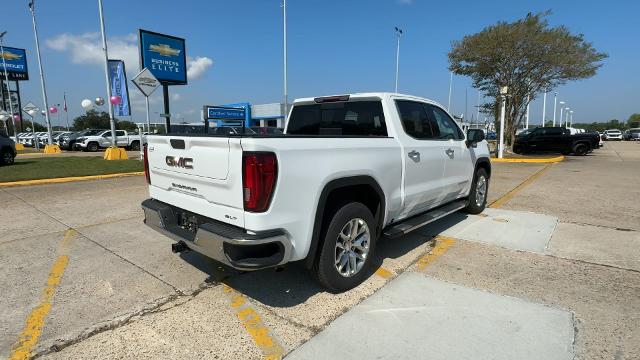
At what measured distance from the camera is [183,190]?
3445 millimetres

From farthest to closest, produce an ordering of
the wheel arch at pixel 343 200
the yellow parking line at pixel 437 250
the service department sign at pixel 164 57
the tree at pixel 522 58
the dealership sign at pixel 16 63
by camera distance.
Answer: the dealership sign at pixel 16 63
the tree at pixel 522 58
the service department sign at pixel 164 57
the yellow parking line at pixel 437 250
the wheel arch at pixel 343 200

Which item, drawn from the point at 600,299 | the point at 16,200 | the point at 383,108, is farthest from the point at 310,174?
the point at 16,200

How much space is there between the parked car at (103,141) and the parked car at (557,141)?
85.5ft

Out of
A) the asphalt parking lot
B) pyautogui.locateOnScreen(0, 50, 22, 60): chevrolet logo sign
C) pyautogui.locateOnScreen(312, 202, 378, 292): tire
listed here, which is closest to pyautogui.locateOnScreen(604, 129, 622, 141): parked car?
the asphalt parking lot

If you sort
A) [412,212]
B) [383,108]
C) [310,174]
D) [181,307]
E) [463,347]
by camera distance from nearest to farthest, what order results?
[463,347] → [310,174] → [181,307] → [383,108] → [412,212]

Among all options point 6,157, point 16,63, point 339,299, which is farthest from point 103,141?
point 339,299

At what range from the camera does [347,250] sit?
11.6 feet

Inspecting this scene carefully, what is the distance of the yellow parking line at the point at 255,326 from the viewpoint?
2660 millimetres

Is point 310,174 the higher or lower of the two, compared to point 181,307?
higher

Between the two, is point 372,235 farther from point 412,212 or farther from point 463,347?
point 463,347

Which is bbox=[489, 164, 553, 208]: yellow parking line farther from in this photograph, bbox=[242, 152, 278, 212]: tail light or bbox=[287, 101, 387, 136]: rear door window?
bbox=[242, 152, 278, 212]: tail light

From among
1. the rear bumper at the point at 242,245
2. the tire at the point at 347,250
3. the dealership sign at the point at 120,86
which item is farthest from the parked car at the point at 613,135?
the rear bumper at the point at 242,245

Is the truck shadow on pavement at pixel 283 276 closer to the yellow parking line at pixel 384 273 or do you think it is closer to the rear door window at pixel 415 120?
the yellow parking line at pixel 384 273

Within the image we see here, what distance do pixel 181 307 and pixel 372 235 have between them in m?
1.87
